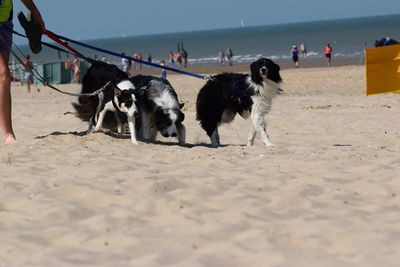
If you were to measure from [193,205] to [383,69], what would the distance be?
1225 cm

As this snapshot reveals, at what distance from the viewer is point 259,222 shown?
16.2 ft

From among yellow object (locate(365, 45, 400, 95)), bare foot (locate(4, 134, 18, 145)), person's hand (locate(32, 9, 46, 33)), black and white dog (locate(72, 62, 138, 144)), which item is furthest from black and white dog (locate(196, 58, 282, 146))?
yellow object (locate(365, 45, 400, 95))

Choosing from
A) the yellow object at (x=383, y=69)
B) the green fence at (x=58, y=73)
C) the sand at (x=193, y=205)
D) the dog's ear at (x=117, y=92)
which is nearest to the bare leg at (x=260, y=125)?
the sand at (x=193, y=205)

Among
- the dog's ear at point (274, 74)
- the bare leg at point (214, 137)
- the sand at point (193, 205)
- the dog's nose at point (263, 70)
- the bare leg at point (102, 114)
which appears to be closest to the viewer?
the sand at point (193, 205)

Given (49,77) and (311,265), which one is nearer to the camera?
(311,265)

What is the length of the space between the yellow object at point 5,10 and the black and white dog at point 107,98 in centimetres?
161

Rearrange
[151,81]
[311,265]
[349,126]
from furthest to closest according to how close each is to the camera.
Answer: [349,126] → [151,81] → [311,265]

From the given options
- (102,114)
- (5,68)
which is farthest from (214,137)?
(5,68)

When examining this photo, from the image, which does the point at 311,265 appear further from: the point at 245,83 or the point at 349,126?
the point at 349,126

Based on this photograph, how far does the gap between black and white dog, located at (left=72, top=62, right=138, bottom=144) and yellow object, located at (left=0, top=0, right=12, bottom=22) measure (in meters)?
1.61

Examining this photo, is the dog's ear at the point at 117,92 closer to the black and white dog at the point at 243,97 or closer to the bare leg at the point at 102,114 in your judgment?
the bare leg at the point at 102,114

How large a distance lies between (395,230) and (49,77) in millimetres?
35274

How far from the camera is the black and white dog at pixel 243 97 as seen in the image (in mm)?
9484

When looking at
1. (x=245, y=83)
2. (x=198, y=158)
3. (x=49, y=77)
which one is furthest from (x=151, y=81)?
(x=49, y=77)
